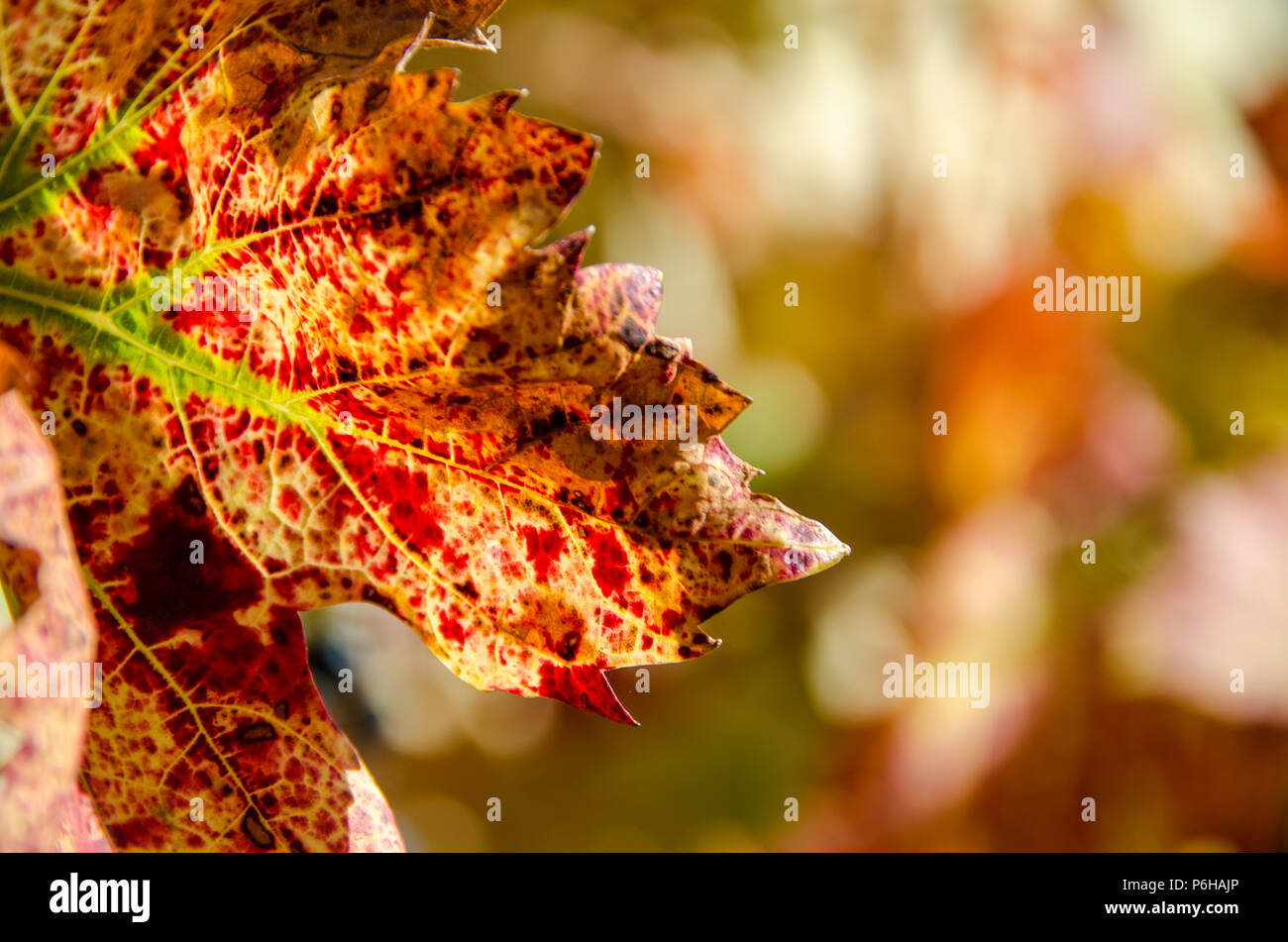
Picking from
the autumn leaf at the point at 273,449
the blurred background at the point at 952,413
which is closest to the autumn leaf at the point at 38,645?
the autumn leaf at the point at 273,449

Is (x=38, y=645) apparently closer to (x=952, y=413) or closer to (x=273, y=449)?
(x=273, y=449)

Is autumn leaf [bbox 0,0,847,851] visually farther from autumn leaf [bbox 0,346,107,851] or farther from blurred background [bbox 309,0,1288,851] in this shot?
blurred background [bbox 309,0,1288,851]

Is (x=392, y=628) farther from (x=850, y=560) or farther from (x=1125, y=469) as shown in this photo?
(x=1125, y=469)

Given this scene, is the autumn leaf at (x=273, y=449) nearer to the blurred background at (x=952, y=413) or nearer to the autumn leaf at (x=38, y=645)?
the autumn leaf at (x=38, y=645)

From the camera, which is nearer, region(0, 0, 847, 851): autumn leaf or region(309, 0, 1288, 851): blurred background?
region(0, 0, 847, 851): autumn leaf

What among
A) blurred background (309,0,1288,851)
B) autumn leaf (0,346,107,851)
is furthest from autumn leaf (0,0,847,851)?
blurred background (309,0,1288,851)

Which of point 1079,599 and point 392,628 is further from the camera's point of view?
point 1079,599

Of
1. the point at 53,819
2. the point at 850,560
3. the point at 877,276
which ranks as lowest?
the point at 53,819
